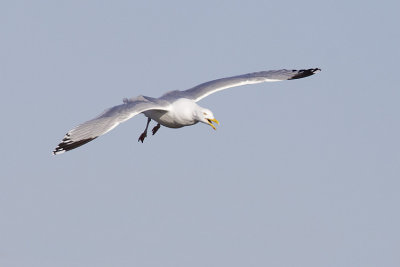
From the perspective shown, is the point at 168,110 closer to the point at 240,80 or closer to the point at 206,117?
the point at 206,117

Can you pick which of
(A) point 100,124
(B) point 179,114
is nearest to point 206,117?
(B) point 179,114

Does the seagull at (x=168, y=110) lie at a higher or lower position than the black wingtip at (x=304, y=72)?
lower

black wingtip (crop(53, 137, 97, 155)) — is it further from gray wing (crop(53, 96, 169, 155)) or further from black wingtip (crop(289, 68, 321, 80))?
black wingtip (crop(289, 68, 321, 80))

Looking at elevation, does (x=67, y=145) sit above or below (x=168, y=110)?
below

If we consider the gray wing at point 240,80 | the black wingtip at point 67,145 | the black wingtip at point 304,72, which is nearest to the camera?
the black wingtip at point 67,145

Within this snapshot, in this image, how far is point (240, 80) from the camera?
30.1 meters

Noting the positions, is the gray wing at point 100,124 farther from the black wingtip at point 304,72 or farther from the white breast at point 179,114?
the black wingtip at point 304,72

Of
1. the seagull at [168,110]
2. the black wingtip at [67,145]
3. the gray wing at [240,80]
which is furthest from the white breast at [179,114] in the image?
the black wingtip at [67,145]

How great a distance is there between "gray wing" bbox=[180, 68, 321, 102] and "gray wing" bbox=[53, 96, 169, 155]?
338cm

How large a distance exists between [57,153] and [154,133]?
6.07 metres

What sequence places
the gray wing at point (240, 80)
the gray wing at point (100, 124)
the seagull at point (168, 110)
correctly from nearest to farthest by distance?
the gray wing at point (100, 124) < the seagull at point (168, 110) < the gray wing at point (240, 80)

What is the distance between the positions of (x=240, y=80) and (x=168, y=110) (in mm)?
4804

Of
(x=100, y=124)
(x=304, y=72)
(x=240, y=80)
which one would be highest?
(x=304, y=72)

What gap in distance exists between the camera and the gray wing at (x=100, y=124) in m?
23.3
